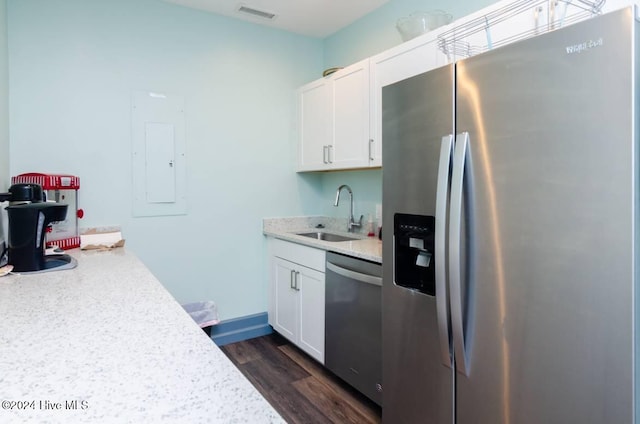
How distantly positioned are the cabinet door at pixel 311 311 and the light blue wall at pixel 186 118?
2.09ft

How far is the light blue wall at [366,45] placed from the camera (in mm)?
2512

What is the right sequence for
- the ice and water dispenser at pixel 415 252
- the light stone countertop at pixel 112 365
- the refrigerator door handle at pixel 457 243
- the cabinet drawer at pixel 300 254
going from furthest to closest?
the cabinet drawer at pixel 300 254, the ice and water dispenser at pixel 415 252, the refrigerator door handle at pixel 457 243, the light stone countertop at pixel 112 365

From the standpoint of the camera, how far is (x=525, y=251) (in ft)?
3.82

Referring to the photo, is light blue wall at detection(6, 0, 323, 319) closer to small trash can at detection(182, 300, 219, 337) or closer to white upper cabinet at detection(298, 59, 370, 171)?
small trash can at detection(182, 300, 219, 337)

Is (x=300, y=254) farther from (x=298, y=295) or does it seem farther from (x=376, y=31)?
(x=376, y=31)

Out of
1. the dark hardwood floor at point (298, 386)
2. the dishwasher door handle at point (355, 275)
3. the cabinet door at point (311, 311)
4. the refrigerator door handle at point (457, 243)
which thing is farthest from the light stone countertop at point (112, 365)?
the cabinet door at point (311, 311)

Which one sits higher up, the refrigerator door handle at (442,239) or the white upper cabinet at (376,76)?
the white upper cabinet at (376,76)

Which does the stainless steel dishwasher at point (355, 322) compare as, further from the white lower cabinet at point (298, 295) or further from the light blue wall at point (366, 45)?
the light blue wall at point (366, 45)

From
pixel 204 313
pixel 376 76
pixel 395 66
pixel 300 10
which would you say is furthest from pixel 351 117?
pixel 204 313

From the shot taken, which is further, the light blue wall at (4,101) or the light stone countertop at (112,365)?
the light blue wall at (4,101)

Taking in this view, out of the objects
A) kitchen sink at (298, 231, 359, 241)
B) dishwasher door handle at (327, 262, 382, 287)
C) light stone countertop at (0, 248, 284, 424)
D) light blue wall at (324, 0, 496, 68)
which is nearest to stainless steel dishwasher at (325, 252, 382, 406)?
dishwasher door handle at (327, 262, 382, 287)

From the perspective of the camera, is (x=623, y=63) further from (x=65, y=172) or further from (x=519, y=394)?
(x=65, y=172)

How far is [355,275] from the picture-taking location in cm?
212

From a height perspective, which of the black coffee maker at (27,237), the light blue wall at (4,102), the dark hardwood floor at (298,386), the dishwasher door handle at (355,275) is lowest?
the dark hardwood floor at (298,386)
